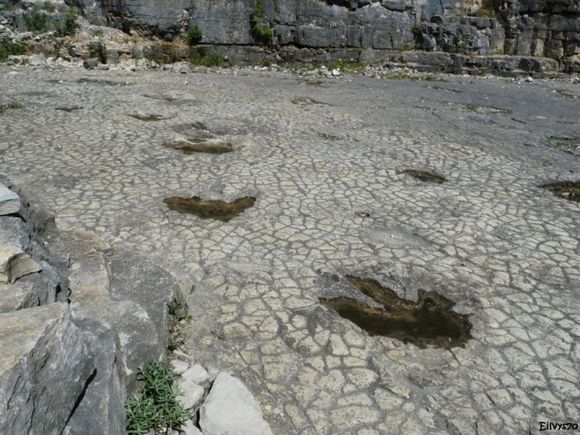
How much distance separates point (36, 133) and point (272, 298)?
586 cm

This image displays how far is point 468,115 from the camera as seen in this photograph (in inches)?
444

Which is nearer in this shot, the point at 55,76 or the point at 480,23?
the point at 55,76

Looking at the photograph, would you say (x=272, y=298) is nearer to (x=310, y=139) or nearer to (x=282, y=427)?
(x=282, y=427)

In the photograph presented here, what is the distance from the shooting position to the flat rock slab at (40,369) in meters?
1.80

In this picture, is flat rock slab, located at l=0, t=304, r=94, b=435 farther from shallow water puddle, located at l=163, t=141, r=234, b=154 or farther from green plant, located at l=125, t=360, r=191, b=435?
shallow water puddle, located at l=163, t=141, r=234, b=154

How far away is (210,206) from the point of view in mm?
5781

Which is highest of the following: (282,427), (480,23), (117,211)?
(480,23)

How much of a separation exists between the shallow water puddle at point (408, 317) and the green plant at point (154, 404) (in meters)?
1.52

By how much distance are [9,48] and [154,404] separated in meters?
15.9

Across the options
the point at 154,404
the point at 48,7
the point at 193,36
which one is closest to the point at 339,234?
the point at 154,404

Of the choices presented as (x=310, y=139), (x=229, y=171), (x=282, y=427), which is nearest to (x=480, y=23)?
(x=310, y=139)

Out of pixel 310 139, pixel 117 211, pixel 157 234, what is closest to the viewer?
pixel 157 234

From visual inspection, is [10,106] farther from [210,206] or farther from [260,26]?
[260,26]

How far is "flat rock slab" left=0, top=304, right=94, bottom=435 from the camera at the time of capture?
1.80 meters
